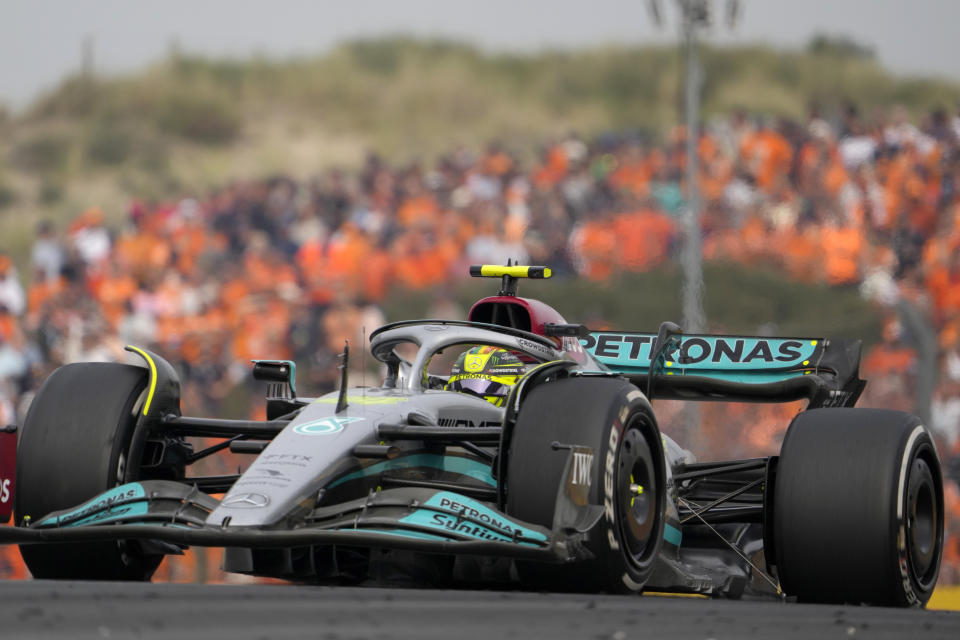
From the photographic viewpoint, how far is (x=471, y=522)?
18.7 ft

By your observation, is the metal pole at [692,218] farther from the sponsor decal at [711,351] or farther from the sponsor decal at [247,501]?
the sponsor decal at [247,501]

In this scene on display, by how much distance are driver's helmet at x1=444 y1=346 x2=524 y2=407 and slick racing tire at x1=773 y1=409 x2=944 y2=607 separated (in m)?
1.54

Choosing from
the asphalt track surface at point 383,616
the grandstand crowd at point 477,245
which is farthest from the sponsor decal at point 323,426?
the grandstand crowd at point 477,245

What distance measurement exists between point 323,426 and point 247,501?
612 mm

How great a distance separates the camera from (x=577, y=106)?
30.9 metres

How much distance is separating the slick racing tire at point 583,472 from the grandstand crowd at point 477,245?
10670 mm

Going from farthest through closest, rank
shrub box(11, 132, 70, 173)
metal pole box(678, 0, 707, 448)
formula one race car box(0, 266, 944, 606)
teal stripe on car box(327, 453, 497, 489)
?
shrub box(11, 132, 70, 173), metal pole box(678, 0, 707, 448), teal stripe on car box(327, 453, 497, 489), formula one race car box(0, 266, 944, 606)

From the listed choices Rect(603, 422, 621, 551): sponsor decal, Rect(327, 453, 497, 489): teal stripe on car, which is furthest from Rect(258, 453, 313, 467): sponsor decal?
Rect(603, 422, 621, 551): sponsor decal

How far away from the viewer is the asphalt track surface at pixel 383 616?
151 inches

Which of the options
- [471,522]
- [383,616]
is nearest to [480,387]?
[471,522]

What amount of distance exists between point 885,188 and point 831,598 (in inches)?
587

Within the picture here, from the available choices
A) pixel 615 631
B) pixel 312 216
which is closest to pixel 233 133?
pixel 312 216

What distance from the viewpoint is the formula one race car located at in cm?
573

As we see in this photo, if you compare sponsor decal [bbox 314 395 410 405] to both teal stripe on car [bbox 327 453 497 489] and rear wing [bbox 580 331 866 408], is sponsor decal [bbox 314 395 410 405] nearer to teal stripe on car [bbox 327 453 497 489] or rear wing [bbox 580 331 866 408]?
teal stripe on car [bbox 327 453 497 489]
